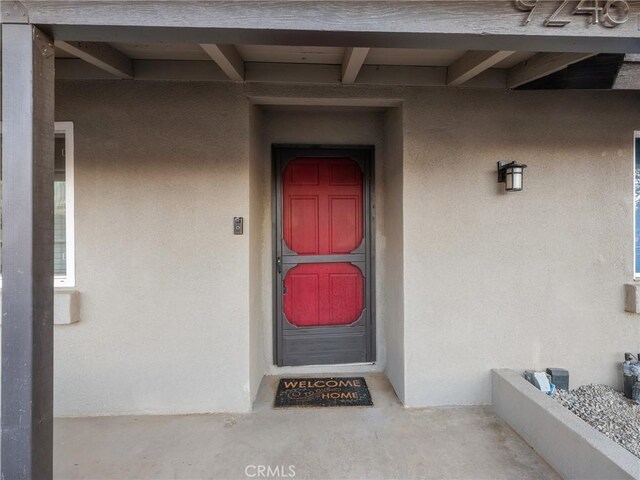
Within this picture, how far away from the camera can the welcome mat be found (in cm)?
297

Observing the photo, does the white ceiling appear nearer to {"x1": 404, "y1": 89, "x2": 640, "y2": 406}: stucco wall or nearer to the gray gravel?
{"x1": 404, "y1": 89, "x2": 640, "y2": 406}: stucco wall

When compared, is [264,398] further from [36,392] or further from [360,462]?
[36,392]

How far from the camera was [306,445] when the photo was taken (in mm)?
2428

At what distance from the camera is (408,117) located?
2947mm

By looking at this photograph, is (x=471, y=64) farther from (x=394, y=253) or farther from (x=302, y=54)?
(x=394, y=253)

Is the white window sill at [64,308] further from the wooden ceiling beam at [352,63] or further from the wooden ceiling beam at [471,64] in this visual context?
the wooden ceiling beam at [471,64]

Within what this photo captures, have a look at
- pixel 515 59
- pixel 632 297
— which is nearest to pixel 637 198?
pixel 632 297

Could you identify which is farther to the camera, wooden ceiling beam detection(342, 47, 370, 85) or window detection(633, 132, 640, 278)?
window detection(633, 132, 640, 278)

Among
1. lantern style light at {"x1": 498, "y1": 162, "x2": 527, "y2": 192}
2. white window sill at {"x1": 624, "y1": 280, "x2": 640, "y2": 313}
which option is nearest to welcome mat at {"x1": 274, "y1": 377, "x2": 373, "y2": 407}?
lantern style light at {"x1": 498, "y1": 162, "x2": 527, "y2": 192}

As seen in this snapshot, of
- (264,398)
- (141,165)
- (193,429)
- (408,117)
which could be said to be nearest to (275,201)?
(141,165)

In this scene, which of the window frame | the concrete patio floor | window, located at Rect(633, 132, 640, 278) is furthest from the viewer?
window, located at Rect(633, 132, 640, 278)

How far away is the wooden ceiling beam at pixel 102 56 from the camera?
2.27 m

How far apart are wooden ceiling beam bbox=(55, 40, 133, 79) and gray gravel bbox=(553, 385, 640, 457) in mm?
4186

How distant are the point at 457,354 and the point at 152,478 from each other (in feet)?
7.74
